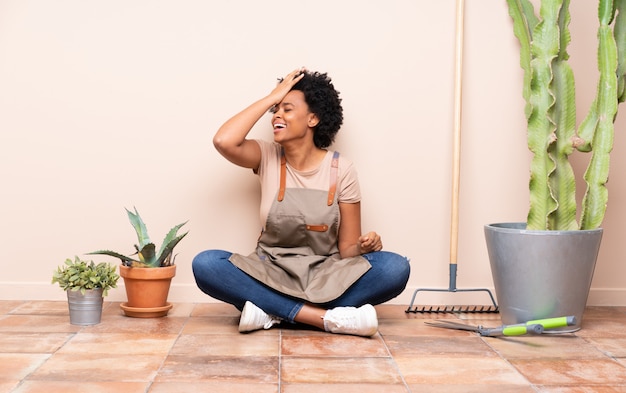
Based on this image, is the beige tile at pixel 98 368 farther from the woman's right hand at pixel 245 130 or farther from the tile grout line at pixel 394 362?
the woman's right hand at pixel 245 130

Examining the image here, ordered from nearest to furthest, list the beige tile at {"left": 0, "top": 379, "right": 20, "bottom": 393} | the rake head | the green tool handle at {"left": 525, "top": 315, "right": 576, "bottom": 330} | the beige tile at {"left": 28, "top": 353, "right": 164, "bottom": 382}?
the beige tile at {"left": 0, "top": 379, "right": 20, "bottom": 393} < the beige tile at {"left": 28, "top": 353, "right": 164, "bottom": 382} < the green tool handle at {"left": 525, "top": 315, "right": 576, "bottom": 330} < the rake head

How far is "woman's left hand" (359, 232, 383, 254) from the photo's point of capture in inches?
102

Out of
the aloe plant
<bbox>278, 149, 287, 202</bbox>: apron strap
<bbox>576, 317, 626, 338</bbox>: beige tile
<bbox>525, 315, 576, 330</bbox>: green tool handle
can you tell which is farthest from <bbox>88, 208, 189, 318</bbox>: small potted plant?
<bbox>576, 317, 626, 338</bbox>: beige tile

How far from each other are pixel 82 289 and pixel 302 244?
77cm

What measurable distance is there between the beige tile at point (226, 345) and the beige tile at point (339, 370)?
5.4 inches

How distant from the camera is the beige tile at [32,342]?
7.25 ft

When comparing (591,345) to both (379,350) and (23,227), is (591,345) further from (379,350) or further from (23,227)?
(23,227)

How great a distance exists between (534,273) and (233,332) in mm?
1033

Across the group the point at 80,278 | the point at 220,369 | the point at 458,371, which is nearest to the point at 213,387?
the point at 220,369

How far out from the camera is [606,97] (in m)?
2.61

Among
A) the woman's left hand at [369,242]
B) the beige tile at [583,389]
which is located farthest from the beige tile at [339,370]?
the woman's left hand at [369,242]

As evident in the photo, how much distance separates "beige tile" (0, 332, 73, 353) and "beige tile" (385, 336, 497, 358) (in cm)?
102

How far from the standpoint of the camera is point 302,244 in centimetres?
273

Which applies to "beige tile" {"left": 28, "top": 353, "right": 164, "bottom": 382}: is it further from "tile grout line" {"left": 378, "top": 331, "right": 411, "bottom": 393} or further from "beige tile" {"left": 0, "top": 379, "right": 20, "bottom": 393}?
"tile grout line" {"left": 378, "top": 331, "right": 411, "bottom": 393}
